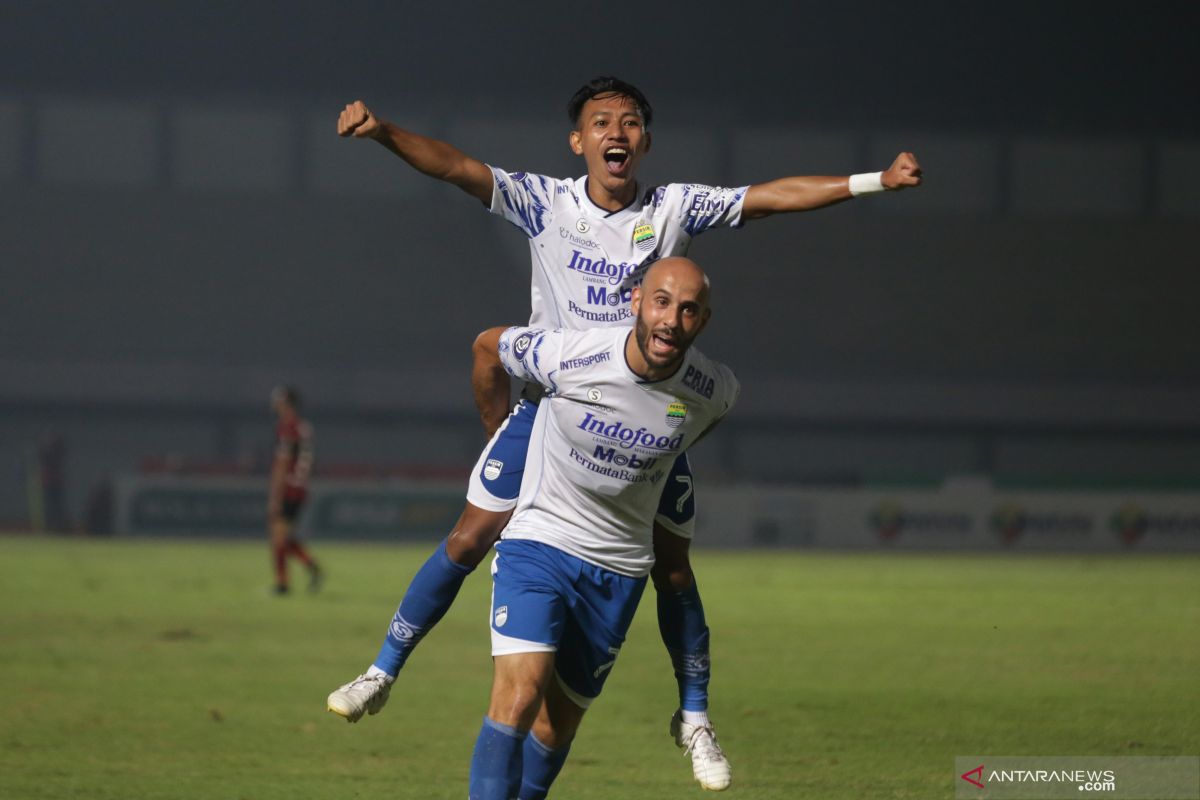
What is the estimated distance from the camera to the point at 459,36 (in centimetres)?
4106

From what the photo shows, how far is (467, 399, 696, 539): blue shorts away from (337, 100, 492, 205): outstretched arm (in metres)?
0.91

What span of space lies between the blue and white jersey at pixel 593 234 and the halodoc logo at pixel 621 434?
2.95ft

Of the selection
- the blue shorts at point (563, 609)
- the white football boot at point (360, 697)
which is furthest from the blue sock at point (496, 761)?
the white football boot at point (360, 697)

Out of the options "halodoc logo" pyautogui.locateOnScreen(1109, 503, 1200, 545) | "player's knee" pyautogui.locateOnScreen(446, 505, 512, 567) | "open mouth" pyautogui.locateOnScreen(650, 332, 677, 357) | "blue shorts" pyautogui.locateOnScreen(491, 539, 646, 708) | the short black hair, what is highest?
the short black hair

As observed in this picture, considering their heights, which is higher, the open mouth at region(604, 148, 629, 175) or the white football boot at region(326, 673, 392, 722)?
the open mouth at region(604, 148, 629, 175)

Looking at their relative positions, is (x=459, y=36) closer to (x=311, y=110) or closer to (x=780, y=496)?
(x=311, y=110)

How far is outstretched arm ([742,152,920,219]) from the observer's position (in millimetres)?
5945

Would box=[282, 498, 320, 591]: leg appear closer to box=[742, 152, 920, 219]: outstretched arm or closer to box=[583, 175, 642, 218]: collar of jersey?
box=[583, 175, 642, 218]: collar of jersey

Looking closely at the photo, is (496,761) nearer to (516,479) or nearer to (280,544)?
(516,479)

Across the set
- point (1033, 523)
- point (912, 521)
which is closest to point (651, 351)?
point (912, 521)

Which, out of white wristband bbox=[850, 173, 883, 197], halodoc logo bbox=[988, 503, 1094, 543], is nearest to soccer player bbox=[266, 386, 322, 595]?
white wristband bbox=[850, 173, 883, 197]

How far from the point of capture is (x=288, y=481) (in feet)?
57.9

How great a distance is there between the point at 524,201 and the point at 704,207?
2.41ft

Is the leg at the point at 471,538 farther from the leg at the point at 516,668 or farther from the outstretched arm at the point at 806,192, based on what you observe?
the outstretched arm at the point at 806,192
